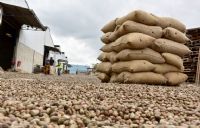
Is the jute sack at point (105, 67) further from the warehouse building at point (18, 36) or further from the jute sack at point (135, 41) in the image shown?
the warehouse building at point (18, 36)

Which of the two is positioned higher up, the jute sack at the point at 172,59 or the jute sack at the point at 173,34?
the jute sack at the point at 173,34

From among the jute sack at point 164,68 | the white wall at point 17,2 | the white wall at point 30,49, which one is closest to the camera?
the jute sack at point 164,68

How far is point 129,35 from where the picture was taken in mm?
8461

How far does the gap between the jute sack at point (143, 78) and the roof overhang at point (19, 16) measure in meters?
10.5

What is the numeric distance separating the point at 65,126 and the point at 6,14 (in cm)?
1872

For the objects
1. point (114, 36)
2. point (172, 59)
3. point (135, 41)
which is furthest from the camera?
point (114, 36)

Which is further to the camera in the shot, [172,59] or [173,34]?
[173,34]

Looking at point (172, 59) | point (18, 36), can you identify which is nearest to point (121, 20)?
point (172, 59)

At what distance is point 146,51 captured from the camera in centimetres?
851

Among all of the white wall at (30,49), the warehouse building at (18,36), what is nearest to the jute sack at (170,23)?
the warehouse building at (18,36)

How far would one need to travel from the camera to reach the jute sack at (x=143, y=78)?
847 cm

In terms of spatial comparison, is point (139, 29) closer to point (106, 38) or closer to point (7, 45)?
point (106, 38)

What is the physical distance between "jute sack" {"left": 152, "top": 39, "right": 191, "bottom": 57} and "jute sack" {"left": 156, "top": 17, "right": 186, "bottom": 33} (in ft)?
1.71

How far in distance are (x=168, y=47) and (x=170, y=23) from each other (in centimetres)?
91
